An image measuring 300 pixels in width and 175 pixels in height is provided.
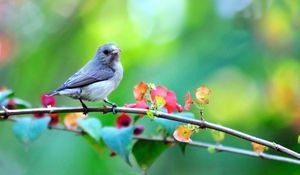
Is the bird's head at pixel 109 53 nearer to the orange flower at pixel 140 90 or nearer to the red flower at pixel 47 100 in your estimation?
the red flower at pixel 47 100

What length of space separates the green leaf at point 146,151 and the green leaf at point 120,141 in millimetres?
188

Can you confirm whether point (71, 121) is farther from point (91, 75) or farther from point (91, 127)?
point (91, 75)

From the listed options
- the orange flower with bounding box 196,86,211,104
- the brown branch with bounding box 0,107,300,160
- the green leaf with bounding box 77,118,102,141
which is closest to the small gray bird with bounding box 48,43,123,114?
the green leaf with bounding box 77,118,102,141

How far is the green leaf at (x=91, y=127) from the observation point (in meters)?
2.57

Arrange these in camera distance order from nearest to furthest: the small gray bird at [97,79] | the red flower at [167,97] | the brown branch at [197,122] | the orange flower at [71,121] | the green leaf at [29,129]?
the brown branch at [197,122] → the red flower at [167,97] → the green leaf at [29,129] → the orange flower at [71,121] → the small gray bird at [97,79]

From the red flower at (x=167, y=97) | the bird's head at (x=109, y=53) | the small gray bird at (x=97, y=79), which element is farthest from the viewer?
the bird's head at (x=109, y=53)

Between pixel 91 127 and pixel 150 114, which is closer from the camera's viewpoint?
pixel 150 114

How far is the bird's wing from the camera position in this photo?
333 centimetres

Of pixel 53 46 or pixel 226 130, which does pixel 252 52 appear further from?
pixel 226 130

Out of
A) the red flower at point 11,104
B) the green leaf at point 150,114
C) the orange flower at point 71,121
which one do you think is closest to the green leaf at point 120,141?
the green leaf at point 150,114

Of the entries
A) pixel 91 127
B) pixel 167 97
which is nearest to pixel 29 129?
pixel 91 127

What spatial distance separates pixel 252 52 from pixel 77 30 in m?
2.11

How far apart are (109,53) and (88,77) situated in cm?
40

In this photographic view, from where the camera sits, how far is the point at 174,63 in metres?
4.71
